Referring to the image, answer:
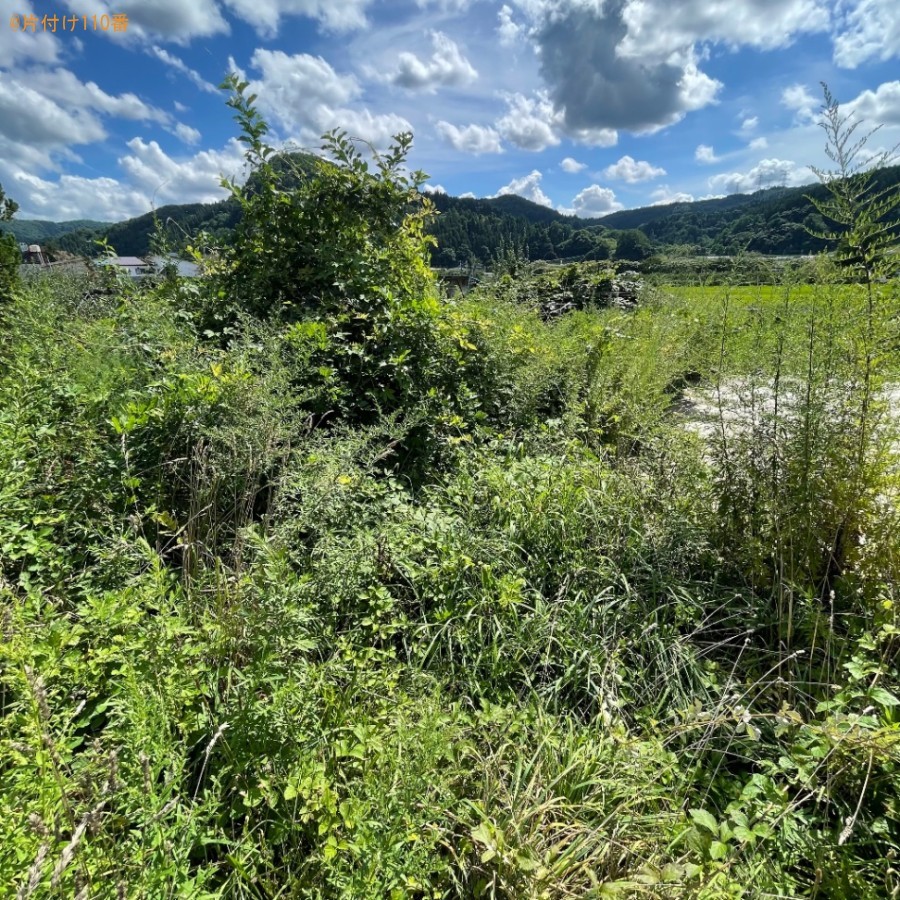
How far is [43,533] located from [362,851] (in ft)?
6.22

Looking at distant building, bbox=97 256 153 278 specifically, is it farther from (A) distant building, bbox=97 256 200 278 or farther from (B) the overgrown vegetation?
(B) the overgrown vegetation

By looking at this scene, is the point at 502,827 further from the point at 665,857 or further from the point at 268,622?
the point at 268,622

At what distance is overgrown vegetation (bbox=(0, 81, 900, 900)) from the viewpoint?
1.40 meters

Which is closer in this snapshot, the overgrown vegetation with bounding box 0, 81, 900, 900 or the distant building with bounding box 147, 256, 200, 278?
the overgrown vegetation with bounding box 0, 81, 900, 900

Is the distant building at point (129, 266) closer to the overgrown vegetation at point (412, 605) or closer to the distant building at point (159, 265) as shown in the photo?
the distant building at point (159, 265)

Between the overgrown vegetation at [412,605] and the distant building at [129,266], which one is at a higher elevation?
the distant building at [129,266]

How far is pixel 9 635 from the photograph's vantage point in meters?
1.52

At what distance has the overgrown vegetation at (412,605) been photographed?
1400mm

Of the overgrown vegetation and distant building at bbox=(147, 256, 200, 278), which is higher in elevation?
distant building at bbox=(147, 256, 200, 278)

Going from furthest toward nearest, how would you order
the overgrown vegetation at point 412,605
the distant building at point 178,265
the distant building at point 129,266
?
the distant building at point 178,265
the distant building at point 129,266
the overgrown vegetation at point 412,605

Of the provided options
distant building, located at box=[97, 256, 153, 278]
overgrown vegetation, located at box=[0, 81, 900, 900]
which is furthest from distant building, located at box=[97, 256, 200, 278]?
overgrown vegetation, located at box=[0, 81, 900, 900]

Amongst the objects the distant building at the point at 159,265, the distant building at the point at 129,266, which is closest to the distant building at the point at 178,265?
the distant building at the point at 159,265

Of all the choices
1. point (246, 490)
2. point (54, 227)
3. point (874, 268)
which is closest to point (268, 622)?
point (246, 490)

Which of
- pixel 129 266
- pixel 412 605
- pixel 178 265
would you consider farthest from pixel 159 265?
pixel 412 605
